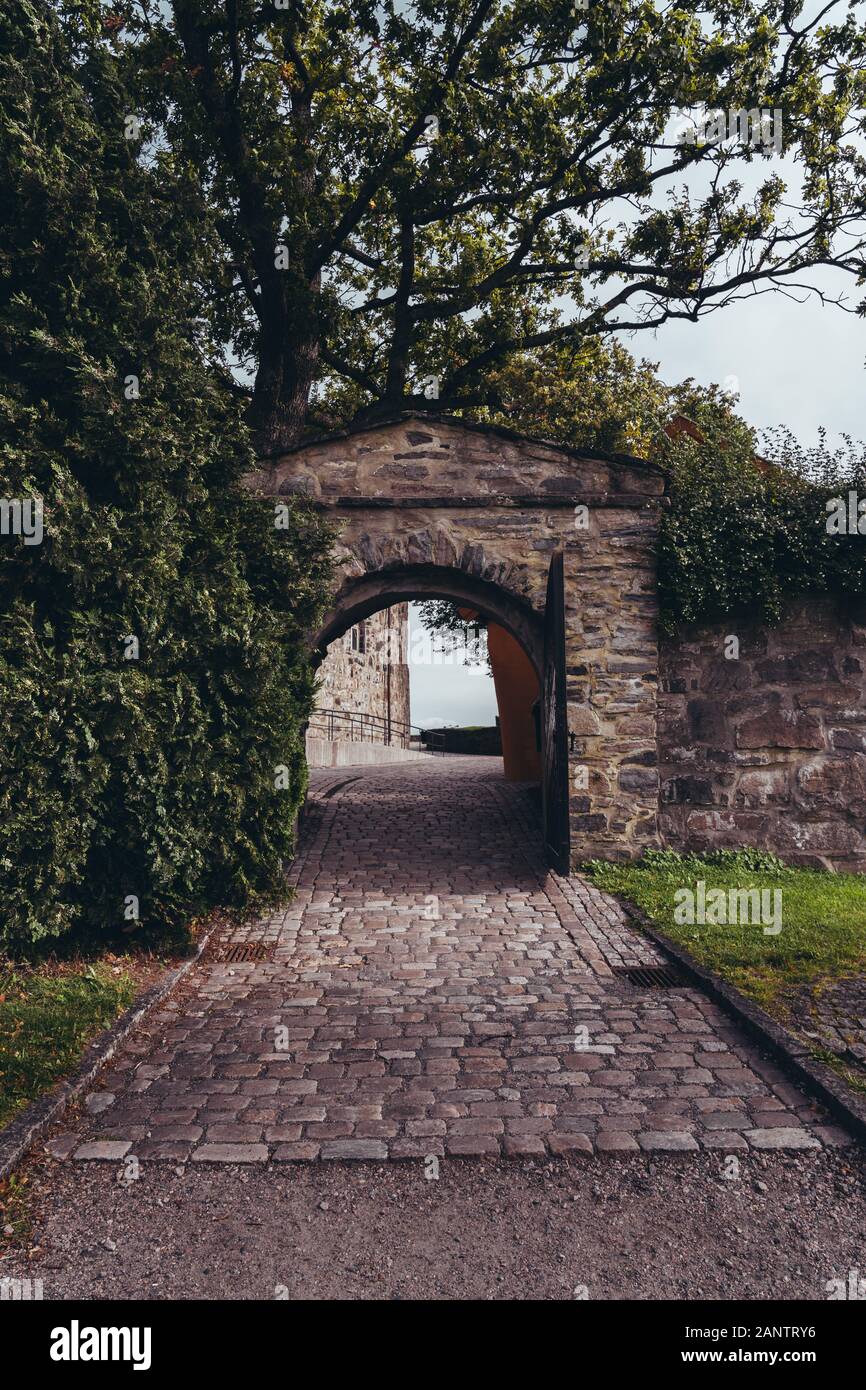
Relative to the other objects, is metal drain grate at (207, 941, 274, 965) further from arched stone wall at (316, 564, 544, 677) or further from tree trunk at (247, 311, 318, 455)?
tree trunk at (247, 311, 318, 455)

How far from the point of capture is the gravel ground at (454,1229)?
9.06 ft

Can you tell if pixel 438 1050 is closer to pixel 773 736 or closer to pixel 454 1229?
pixel 454 1229

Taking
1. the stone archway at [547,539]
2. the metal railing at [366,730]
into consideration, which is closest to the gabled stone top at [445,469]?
the stone archway at [547,539]

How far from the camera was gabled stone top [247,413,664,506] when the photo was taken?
8.86 meters

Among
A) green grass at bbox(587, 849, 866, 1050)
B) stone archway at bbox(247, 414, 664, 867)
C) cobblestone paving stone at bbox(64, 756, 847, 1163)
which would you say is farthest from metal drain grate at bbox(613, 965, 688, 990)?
stone archway at bbox(247, 414, 664, 867)

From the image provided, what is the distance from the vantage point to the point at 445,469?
29.3ft

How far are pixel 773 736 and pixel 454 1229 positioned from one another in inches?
275

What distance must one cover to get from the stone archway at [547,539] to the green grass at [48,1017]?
4.06m

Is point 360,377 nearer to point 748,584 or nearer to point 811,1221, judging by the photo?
point 748,584

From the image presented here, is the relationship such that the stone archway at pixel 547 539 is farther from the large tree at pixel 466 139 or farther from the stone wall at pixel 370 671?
the stone wall at pixel 370 671

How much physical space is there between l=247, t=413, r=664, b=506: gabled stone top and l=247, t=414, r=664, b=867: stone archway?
0.01 meters
